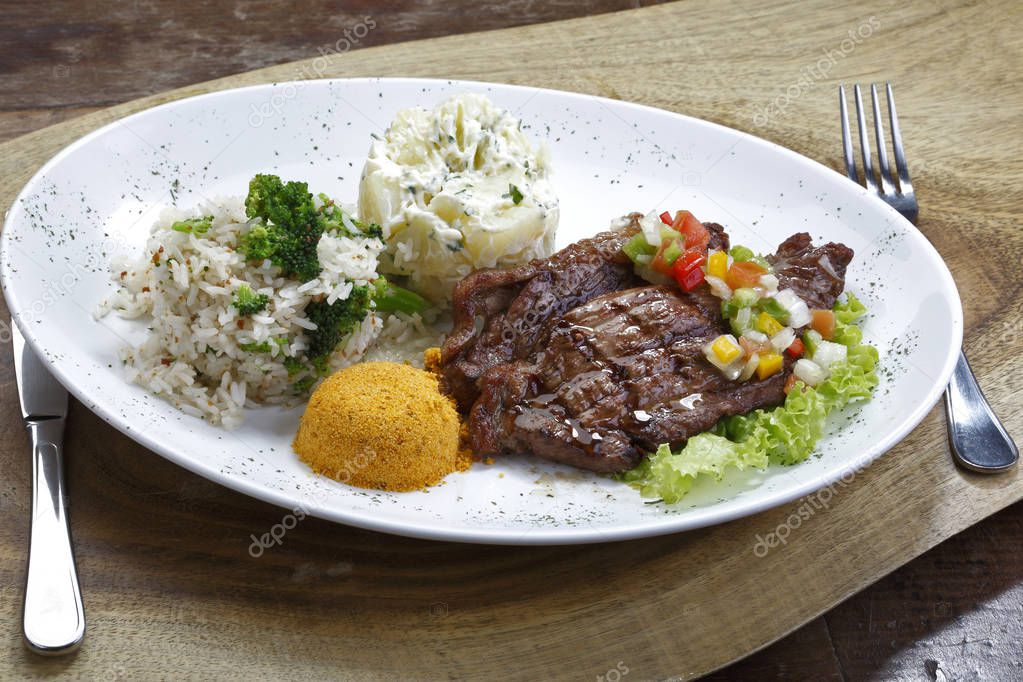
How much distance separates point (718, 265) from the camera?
16.2 feet

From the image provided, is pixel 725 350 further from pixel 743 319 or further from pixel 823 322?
pixel 823 322

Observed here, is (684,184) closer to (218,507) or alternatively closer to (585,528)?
(585,528)

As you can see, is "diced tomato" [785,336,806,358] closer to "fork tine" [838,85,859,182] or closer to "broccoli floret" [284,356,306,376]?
"fork tine" [838,85,859,182]

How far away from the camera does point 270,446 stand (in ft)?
14.7

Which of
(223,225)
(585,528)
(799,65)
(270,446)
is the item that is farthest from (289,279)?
(799,65)

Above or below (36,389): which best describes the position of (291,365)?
above

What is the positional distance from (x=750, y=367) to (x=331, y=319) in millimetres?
2012

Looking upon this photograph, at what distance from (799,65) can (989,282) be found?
102 inches

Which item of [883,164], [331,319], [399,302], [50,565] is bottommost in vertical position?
[50,565]

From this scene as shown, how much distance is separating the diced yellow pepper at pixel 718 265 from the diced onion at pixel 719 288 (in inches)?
1.8

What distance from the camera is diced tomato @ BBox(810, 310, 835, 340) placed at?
493 cm

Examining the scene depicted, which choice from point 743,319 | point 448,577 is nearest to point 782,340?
point 743,319

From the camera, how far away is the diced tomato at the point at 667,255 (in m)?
5.03

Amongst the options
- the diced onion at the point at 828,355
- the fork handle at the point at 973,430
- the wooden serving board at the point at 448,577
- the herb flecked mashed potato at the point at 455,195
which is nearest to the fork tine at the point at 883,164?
the wooden serving board at the point at 448,577
